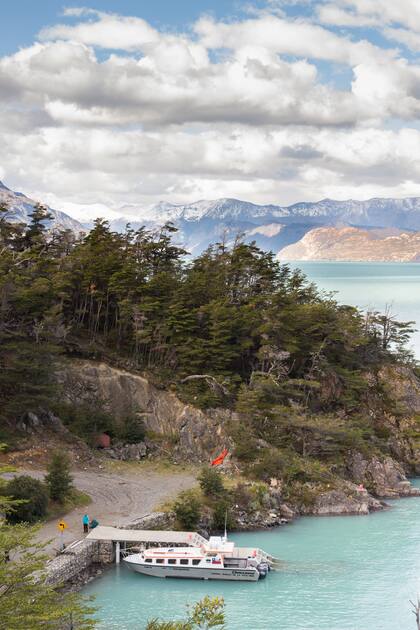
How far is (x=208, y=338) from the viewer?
56.9 metres

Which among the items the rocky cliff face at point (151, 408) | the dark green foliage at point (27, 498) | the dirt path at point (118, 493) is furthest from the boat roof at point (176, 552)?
the rocky cliff face at point (151, 408)

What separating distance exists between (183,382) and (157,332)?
4620 mm

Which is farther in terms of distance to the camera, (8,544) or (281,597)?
(281,597)

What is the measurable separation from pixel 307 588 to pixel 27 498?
1501cm

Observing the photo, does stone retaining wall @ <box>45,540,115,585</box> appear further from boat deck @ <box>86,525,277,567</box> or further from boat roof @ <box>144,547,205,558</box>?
boat roof @ <box>144,547,205,558</box>

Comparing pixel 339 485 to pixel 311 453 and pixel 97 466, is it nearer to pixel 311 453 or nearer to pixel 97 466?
pixel 311 453

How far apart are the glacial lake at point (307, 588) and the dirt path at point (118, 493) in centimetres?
338

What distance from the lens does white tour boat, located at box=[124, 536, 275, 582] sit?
34.5m

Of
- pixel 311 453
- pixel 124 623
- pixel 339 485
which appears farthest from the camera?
pixel 311 453

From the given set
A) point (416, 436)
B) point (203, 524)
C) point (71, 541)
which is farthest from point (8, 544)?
point (416, 436)

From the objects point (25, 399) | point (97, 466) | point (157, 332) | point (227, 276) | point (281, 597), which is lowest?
point (281, 597)

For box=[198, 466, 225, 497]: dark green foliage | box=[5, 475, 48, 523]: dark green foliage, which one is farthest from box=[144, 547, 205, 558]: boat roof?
box=[198, 466, 225, 497]: dark green foliage

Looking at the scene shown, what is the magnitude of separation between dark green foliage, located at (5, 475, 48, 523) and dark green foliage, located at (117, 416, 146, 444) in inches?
513

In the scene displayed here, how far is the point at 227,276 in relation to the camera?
207 ft
